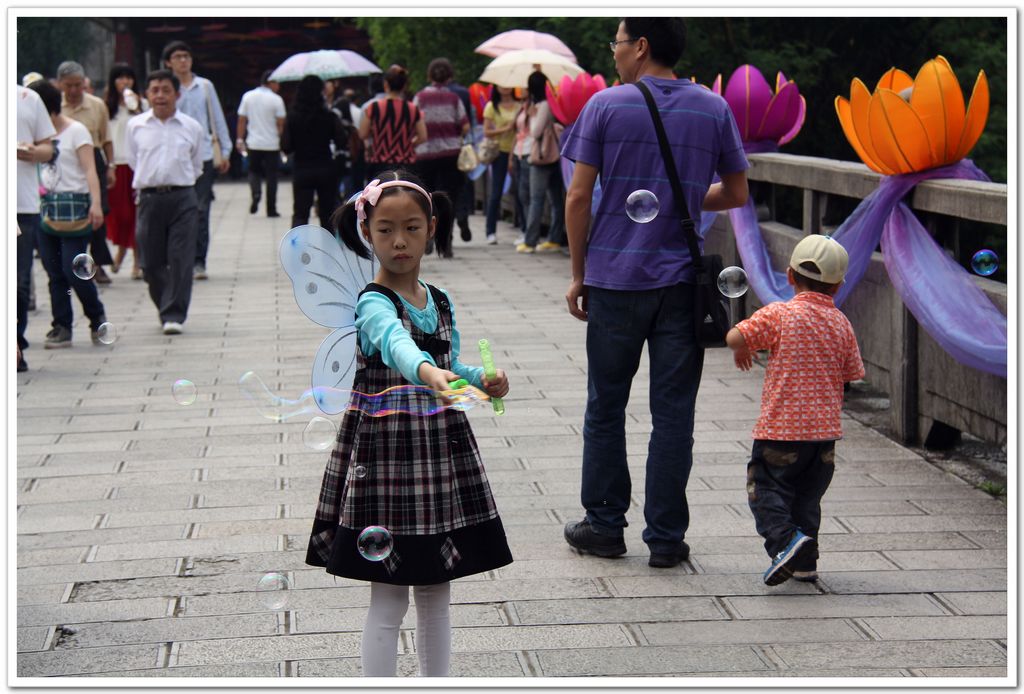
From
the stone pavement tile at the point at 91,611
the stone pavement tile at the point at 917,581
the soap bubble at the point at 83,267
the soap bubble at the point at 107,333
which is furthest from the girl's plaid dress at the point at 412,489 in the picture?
the soap bubble at the point at 83,267

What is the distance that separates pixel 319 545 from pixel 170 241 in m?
6.48

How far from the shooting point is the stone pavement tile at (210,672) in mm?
3840

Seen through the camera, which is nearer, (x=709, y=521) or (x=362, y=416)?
(x=362, y=416)

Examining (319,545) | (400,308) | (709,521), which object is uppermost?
(400,308)

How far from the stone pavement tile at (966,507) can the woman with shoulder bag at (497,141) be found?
33.0 ft

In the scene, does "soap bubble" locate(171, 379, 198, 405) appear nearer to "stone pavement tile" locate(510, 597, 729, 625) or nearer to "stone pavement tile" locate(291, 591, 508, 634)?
"stone pavement tile" locate(291, 591, 508, 634)

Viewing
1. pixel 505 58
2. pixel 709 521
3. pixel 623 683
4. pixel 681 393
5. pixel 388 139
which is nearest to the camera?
pixel 623 683

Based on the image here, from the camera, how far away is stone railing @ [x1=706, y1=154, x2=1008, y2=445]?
233 inches

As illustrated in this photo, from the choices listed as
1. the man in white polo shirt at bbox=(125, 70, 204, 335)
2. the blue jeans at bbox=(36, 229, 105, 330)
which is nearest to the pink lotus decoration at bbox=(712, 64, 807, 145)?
the man in white polo shirt at bbox=(125, 70, 204, 335)

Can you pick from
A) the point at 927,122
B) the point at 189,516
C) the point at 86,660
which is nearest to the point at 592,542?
the point at 189,516

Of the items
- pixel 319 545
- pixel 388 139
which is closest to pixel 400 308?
pixel 319 545

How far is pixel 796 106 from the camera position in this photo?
31.9ft

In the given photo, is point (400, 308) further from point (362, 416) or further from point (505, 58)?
point (505, 58)
